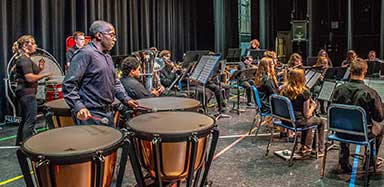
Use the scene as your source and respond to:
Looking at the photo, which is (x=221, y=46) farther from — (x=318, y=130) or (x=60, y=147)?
(x=60, y=147)

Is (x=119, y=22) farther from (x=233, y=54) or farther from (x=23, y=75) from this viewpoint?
(x=23, y=75)

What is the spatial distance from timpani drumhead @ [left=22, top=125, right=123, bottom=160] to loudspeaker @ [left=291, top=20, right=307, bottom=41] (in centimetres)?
953

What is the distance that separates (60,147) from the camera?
2.28 metres

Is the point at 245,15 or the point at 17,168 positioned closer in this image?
the point at 17,168

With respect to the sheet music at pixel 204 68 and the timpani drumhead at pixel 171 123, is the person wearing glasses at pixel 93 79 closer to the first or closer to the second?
the timpani drumhead at pixel 171 123

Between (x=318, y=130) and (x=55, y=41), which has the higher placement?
(x=55, y=41)

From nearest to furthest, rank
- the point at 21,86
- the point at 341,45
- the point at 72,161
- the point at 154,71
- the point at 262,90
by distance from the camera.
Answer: the point at 72,161, the point at 21,86, the point at 262,90, the point at 154,71, the point at 341,45

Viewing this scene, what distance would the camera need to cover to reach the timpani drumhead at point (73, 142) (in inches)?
86.4

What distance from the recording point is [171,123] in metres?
2.89

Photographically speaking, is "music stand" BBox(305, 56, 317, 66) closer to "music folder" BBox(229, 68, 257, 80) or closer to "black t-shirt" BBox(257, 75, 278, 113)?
"music folder" BBox(229, 68, 257, 80)

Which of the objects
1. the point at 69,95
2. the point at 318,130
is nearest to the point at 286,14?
the point at 318,130

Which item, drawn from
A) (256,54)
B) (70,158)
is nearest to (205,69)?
(256,54)

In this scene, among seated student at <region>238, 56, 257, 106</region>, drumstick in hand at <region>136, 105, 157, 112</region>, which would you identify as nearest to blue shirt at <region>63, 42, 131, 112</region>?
drumstick in hand at <region>136, 105, 157, 112</region>

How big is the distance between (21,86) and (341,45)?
9.22 meters
